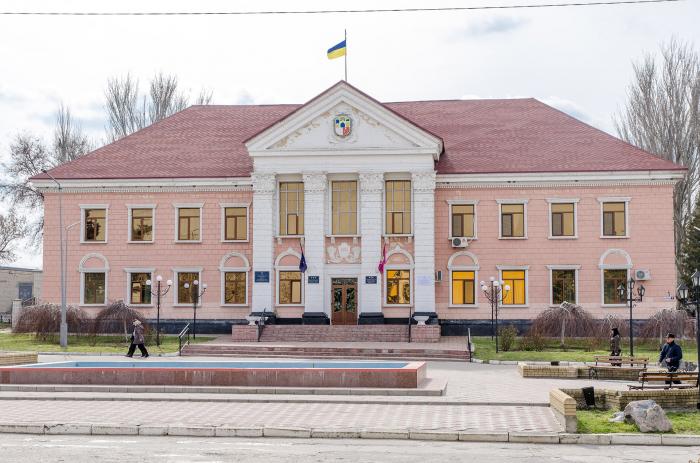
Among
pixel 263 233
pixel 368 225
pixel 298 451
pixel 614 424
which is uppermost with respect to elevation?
pixel 368 225

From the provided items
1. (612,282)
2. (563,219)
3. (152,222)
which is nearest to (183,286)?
(152,222)

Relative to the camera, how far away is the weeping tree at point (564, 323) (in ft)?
135

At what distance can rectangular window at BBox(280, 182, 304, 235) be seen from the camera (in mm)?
46000

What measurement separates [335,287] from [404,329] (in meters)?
4.81

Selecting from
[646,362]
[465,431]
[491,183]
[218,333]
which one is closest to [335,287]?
Result: [218,333]

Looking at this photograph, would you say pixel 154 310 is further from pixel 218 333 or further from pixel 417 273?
pixel 417 273

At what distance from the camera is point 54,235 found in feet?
157

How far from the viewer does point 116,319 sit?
44.2 metres

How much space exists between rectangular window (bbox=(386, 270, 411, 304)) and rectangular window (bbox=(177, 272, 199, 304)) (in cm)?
983

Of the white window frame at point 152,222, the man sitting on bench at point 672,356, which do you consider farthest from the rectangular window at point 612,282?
the white window frame at point 152,222

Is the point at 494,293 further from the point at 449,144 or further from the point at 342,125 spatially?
the point at 342,125

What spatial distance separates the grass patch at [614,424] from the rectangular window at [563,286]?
27.1 m

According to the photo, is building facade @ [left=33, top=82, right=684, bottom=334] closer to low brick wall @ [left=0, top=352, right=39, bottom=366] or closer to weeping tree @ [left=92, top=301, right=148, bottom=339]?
weeping tree @ [left=92, top=301, right=148, bottom=339]

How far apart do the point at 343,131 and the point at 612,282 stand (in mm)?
14870
